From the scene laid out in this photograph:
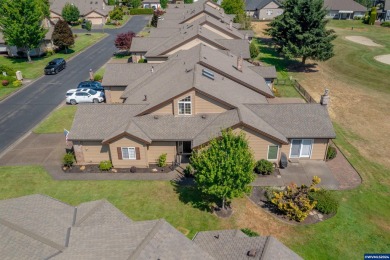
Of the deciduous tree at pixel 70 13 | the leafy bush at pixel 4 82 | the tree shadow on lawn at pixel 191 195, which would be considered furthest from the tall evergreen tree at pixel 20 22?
the tree shadow on lawn at pixel 191 195

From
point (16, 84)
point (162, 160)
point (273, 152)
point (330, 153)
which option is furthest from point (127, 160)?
point (16, 84)

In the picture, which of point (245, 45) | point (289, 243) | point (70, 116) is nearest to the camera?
point (289, 243)

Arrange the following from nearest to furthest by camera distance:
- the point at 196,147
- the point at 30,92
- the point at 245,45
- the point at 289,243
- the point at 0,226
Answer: the point at 0,226
the point at 289,243
the point at 196,147
the point at 30,92
the point at 245,45

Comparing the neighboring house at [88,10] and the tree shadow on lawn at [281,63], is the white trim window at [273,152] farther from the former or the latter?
the neighboring house at [88,10]

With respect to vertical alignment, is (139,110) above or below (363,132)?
above

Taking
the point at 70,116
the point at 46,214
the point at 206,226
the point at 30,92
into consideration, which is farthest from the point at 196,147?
the point at 30,92

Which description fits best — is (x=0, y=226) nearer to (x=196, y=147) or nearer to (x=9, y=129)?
(x=196, y=147)

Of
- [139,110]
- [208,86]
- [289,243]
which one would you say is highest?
[208,86]
